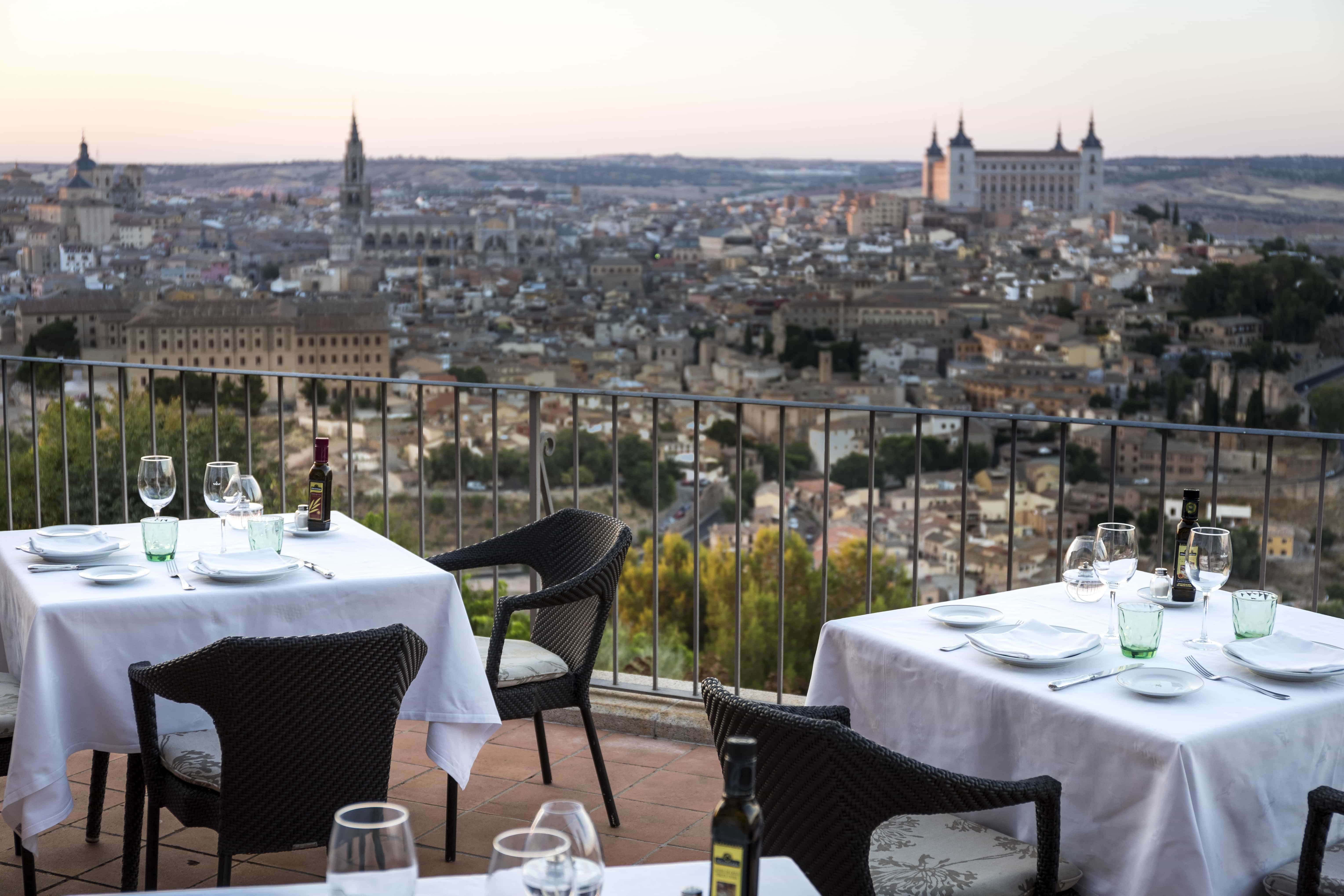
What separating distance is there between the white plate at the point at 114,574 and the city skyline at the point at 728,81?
4453 centimetres

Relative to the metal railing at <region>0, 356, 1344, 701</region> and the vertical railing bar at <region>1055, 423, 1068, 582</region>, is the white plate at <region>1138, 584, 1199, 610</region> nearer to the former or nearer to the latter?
the metal railing at <region>0, 356, 1344, 701</region>

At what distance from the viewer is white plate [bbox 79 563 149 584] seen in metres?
2.40

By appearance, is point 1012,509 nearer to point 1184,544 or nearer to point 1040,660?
point 1184,544

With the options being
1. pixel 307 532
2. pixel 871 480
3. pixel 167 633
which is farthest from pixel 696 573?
pixel 167 633

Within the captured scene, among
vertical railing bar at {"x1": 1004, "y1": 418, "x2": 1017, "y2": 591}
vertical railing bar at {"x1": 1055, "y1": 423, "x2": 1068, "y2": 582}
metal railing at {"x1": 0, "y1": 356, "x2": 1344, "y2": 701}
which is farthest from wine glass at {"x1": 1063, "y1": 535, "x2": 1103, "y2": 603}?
vertical railing bar at {"x1": 1055, "y1": 423, "x2": 1068, "y2": 582}

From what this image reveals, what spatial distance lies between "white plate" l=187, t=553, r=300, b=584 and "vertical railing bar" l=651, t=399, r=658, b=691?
117 cm

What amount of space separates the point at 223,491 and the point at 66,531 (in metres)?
0.37

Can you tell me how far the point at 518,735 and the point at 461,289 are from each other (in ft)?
164

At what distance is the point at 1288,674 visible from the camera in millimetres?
1860

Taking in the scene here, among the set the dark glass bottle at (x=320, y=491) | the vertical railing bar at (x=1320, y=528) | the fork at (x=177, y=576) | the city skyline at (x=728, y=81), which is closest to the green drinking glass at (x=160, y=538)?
the fork at (x=177, y=576)

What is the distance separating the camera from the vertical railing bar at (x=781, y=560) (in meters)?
3.30

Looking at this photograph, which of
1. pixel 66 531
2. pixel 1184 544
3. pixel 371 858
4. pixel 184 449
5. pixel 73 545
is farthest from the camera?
pixel 184 449

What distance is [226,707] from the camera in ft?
6.63

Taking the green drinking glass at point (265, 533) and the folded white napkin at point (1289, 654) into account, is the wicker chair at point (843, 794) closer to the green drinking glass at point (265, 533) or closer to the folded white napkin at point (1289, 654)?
the folded white napkin at point (1289, 654)
